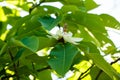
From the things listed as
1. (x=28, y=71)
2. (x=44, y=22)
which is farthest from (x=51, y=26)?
(x=28, y=71)

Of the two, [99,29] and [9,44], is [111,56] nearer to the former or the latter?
[99,29]

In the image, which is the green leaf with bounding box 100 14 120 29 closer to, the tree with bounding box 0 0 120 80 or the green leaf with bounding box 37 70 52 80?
the tree with bounding box 0 0 120 80

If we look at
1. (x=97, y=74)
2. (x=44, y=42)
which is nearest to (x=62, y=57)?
(x=44, y=42)

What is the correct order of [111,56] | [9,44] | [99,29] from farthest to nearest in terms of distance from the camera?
[111,56] → [99,29] → [9,44]

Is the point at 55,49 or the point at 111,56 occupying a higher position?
the point at 55,49

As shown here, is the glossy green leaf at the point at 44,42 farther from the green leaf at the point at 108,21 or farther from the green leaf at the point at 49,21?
the green leaf at the point at 108,21

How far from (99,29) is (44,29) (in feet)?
0.39

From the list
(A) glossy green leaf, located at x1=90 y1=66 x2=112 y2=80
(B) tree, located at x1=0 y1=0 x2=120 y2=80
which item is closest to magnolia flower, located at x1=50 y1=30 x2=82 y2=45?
(B) tree, located at x1=0 y1=0 x2=120 y2=80

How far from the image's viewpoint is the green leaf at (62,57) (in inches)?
22.8

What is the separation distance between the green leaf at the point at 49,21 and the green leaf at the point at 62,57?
0.04 meters

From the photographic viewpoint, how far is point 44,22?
65cm

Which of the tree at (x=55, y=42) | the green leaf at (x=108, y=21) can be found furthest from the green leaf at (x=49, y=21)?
the green leaf at (x=108, y=21)

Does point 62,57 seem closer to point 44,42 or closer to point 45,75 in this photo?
point 44,42

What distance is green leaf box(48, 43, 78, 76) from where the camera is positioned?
580 mm
